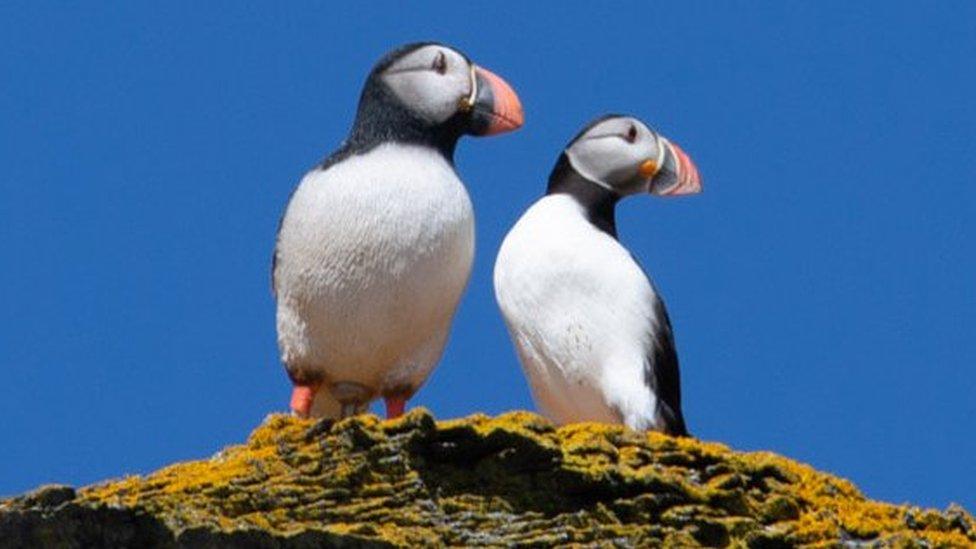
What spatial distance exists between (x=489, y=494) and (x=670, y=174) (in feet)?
11.0

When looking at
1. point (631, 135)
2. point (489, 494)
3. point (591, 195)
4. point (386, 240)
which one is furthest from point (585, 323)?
point (489, 494)

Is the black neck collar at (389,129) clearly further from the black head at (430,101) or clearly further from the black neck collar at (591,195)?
the black neck collar at (591,195)

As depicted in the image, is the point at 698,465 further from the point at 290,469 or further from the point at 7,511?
the point at 7,511

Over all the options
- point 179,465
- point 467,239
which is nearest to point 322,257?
point 467,239

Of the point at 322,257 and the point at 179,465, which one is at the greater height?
the point at 322,257

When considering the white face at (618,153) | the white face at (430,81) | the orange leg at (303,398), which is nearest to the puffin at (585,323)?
the white face at (618,153)

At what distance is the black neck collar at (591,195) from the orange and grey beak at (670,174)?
24cm

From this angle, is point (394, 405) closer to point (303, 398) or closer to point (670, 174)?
point (303, 398)

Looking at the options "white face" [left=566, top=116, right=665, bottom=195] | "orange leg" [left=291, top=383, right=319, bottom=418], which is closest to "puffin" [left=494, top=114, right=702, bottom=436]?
"white face" [left=566, top=116, right=665, bottom=195]

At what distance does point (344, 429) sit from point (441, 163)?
94.9 inches

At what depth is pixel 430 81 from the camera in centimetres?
1628

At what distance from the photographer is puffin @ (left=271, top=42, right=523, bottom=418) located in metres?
15.8

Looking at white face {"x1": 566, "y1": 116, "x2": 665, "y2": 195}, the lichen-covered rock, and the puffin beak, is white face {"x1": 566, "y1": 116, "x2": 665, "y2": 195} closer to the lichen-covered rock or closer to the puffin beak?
the puffin beak

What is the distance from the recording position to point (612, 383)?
51.9 ft
